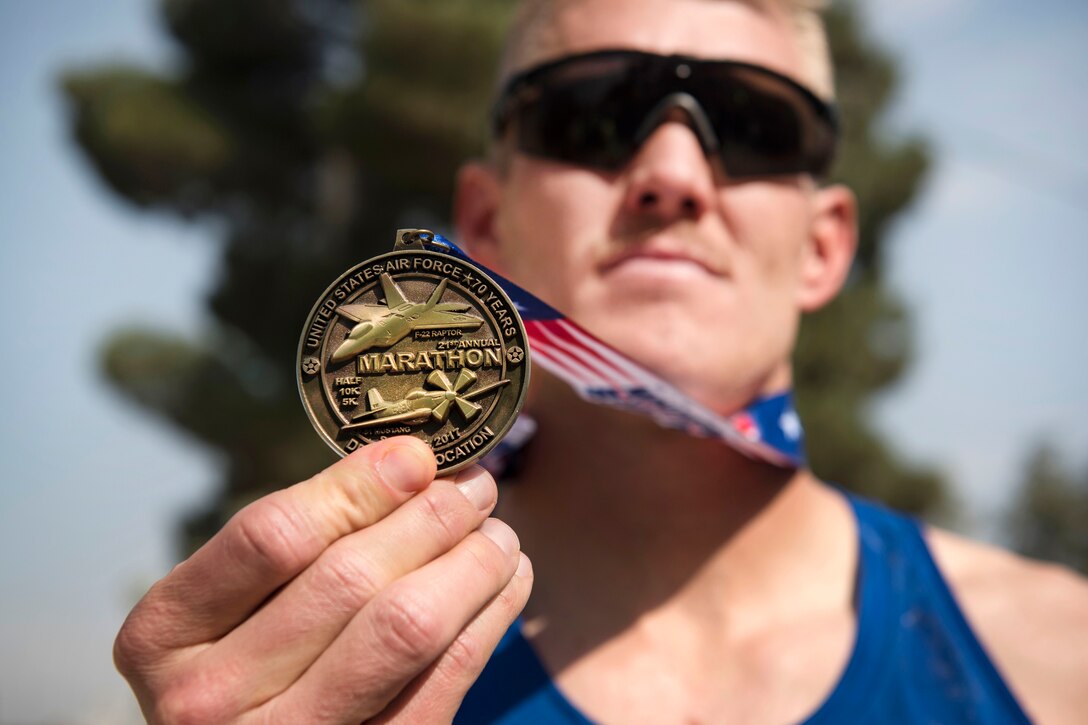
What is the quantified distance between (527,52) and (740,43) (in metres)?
0.70

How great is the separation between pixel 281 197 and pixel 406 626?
16.8 metres

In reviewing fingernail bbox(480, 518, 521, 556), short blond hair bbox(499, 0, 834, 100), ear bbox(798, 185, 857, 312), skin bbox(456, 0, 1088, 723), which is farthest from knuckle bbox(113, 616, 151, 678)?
ear bbox(798, 185, 857, 312)

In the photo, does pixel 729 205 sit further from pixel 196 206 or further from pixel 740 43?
pixel 196 206

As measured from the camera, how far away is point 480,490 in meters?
1.69

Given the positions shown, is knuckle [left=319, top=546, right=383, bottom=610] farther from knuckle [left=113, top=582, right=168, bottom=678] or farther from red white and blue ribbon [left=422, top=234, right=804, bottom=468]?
red white and blue ribbon [left=422, top=234, right=804, bottom=468]

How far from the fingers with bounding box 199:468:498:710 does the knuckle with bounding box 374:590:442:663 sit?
42 millimetres

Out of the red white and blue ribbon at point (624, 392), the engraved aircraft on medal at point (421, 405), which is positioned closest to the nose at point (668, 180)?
the red white and blue ribbon at point (624, 392)

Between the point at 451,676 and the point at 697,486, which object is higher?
the point at 451,676

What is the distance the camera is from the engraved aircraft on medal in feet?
5.72

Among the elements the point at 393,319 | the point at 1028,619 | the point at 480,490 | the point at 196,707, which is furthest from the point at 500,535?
the point at 1028,619

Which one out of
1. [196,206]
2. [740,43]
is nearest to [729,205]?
[740,43]

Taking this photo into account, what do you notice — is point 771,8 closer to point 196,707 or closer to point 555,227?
point 555,227

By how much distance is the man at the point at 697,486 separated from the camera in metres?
2.55

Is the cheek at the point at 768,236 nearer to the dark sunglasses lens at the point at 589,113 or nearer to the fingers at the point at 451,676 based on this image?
the dark sunglasses lens at the point at 589,113
